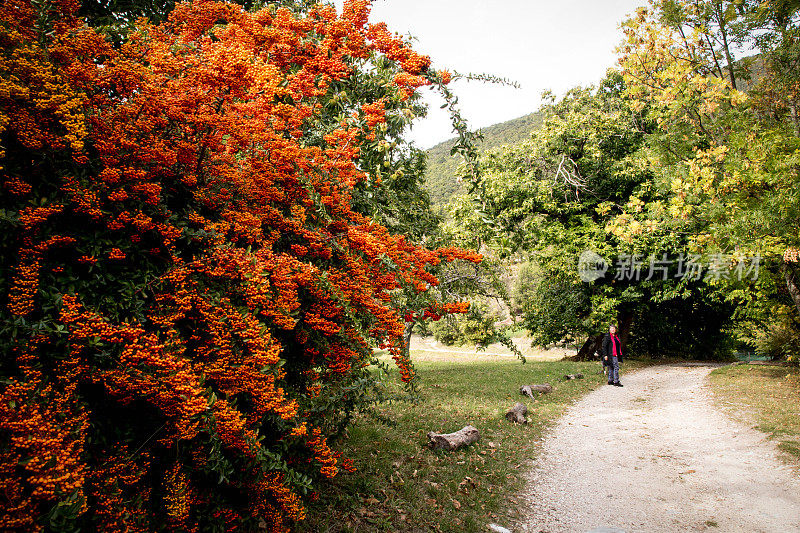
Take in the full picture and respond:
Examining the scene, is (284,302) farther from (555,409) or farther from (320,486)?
(555,409)

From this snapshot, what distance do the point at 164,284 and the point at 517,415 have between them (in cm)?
716

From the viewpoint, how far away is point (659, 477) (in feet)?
18.0

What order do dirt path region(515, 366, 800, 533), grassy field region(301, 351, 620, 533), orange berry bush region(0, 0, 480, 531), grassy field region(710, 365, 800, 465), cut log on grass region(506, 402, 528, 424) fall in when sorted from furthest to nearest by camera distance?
cut log on grass region(506, 402, 528, 424) → grassy field region(710, 365, 800, 465) → dirt path region(515, 366, 800, 533) → grassy field region(301, 351, 620, 533) → orange berry bush region(0, 0, 480, 531)

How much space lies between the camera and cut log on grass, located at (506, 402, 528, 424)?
773 centimetres

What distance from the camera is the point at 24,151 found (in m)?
2.23

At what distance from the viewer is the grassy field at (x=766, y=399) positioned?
668 centimetres

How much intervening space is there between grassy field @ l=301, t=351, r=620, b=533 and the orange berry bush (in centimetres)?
85

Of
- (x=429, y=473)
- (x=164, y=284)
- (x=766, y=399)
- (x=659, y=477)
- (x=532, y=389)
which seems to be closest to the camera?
(x=164, y=284)

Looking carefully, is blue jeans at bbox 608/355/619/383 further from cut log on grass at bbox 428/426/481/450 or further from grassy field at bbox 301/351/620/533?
cut log on grass at bbox 428/426/481/450

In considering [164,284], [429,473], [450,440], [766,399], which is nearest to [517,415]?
[450,440]

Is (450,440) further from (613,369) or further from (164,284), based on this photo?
(613,369)

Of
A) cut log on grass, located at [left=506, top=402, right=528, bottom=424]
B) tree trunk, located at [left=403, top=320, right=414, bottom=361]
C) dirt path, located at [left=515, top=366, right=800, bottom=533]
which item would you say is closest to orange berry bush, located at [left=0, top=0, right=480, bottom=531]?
tree trunk, located at [left=403, top=320, right=414, bottom=361]

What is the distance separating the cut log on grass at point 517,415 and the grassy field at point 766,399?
3.89m

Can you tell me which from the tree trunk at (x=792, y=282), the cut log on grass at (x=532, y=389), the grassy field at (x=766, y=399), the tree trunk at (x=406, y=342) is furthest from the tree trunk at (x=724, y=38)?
the tree trunk at (x=406, y=342)
